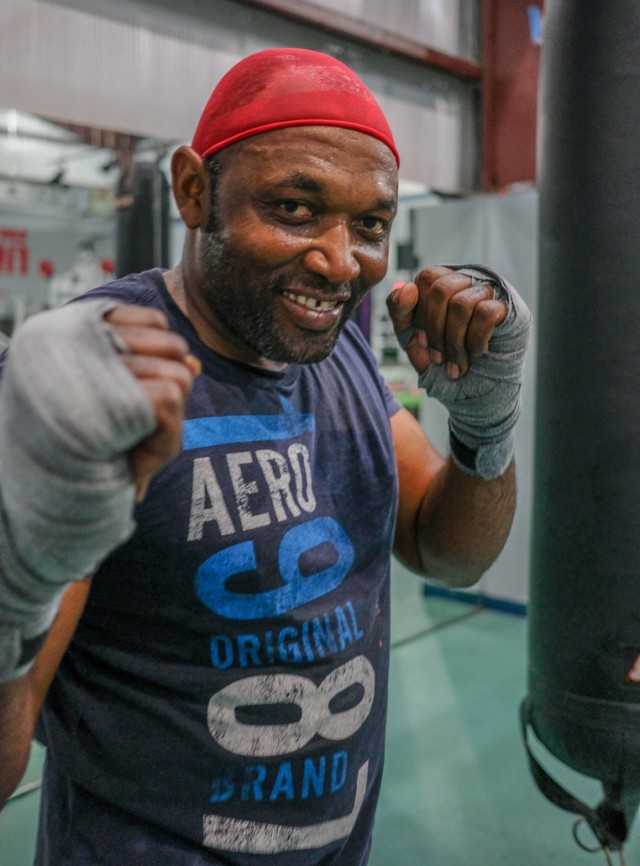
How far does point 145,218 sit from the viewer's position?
236cm

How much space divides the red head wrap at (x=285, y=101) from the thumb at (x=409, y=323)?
0.16 meters

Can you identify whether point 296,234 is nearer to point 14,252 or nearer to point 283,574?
point 283,574

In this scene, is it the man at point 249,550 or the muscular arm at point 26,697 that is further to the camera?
the man at point 249,550

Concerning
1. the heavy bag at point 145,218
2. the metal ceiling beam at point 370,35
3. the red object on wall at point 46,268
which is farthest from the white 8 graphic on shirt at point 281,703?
the red object on wall at point 46,268

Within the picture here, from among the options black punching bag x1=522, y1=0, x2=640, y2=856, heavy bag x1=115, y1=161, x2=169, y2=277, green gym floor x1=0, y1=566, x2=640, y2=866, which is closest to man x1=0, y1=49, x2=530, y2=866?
black punching bag x1=522, y1=0, x2=640, y2=856

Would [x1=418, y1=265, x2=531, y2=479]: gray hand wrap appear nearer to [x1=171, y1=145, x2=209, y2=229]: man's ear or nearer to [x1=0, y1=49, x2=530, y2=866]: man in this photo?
[x1=0, y1=49, x2=530, y2=866]: man

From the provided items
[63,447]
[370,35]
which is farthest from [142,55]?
[63,447]

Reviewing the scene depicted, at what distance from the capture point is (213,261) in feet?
2.86

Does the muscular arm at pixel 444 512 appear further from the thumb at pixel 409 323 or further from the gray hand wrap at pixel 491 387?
the thumb at pixel 409 323

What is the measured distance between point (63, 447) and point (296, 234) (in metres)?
0.43

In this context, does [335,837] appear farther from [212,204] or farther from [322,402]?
[212,204]

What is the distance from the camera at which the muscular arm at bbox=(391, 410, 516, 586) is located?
1.10 metres

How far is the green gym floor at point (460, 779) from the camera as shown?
2.06 meters

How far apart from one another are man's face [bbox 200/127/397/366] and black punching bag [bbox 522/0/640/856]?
506 mm
